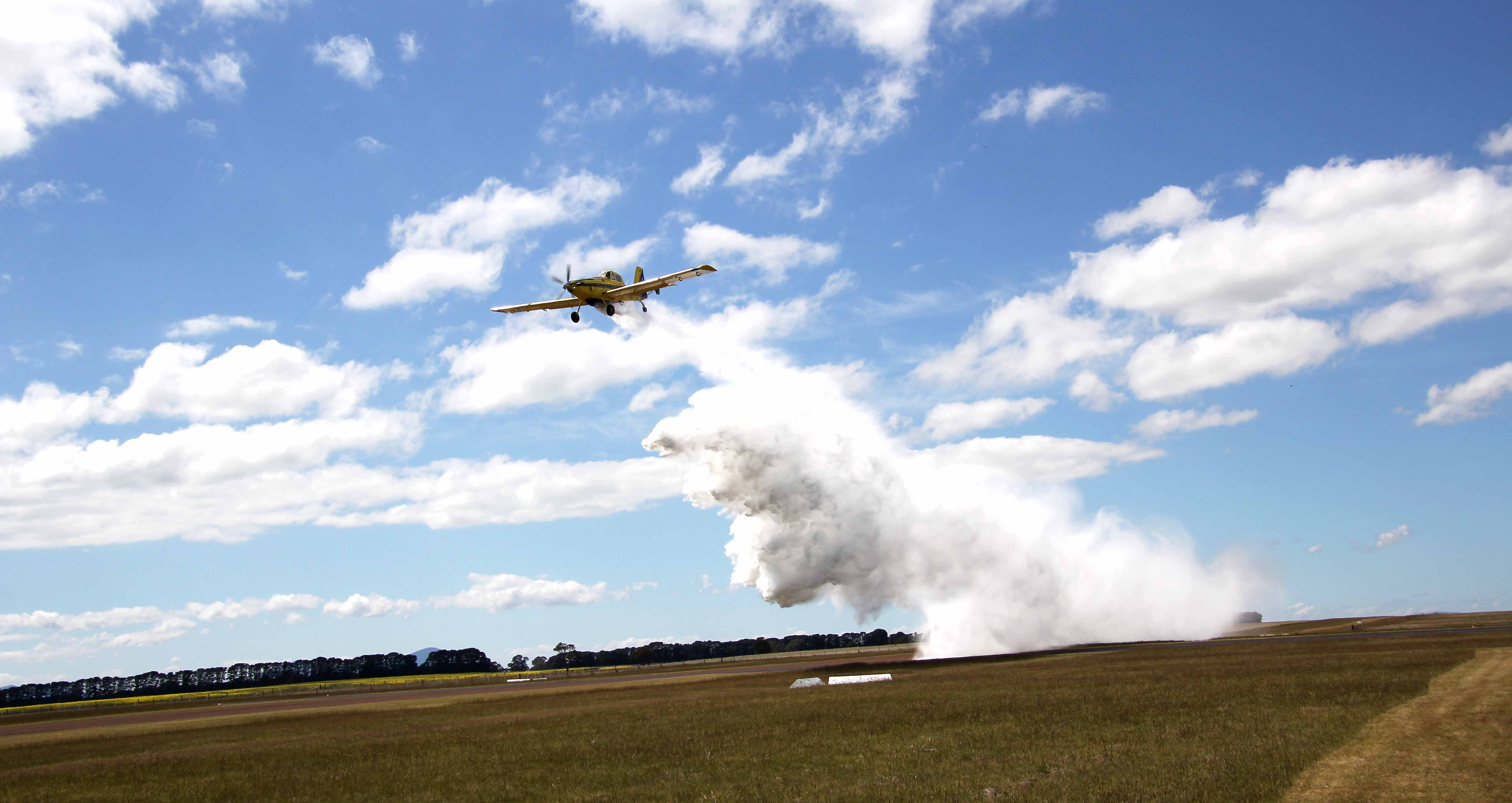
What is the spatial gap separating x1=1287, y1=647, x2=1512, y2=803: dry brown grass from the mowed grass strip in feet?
2.32

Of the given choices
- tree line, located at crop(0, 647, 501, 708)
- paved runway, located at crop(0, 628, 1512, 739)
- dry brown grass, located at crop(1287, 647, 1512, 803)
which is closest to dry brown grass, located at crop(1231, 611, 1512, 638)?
paved runway, located at crop(0, 628, 1512, 739)

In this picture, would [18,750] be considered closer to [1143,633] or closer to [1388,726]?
[1388,726]

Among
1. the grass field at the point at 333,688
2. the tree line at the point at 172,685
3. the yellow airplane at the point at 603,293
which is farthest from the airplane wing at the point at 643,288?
the tree line at the point at 172,685

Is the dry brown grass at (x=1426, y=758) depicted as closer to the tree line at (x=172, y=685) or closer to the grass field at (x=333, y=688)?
the grass field at (x=333, y=688)

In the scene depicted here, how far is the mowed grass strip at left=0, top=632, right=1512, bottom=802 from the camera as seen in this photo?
2153 centimetres

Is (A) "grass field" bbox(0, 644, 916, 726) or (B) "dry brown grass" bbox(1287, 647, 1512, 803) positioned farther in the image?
(A) "grass field" bbox(0, 644, 916, 726)

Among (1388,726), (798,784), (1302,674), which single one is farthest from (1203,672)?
(798,784)

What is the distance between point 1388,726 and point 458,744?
32225 millimetres

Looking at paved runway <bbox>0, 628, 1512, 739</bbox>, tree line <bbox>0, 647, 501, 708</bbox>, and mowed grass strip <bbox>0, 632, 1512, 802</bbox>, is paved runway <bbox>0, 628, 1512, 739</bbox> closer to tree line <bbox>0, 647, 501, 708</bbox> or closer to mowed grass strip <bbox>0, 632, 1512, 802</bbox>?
mowed grass strip <bbox>0, 632, 1512, 802</bbox>

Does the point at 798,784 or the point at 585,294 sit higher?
the point at 585,294

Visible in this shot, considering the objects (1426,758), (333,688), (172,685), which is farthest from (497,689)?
(172,685)

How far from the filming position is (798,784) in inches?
875

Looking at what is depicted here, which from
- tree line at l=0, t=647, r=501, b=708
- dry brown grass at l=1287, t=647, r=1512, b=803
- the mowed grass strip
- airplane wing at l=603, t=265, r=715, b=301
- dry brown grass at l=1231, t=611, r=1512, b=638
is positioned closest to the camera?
dry brown grass at l=1287, t=647, r=1512, b=803

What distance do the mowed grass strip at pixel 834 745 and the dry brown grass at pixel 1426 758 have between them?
0.71 m
